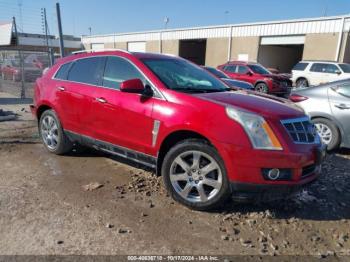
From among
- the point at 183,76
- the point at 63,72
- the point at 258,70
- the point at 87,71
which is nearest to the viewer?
the point at 183,76

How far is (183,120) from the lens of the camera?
11.7 feet

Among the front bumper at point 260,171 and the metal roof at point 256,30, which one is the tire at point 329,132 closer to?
the front bumper at point 260,171

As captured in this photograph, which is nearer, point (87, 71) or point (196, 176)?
point (196, 176)

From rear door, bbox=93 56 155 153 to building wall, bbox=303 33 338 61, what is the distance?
71.0 feet

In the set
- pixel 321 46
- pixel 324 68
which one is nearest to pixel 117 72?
pixel 324 68

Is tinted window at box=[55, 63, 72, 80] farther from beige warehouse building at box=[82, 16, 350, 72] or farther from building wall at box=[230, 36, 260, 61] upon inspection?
building wall at box=[230, 36, 260, 61]

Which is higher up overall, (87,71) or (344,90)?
(87,71)

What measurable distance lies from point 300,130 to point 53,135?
3.91 m

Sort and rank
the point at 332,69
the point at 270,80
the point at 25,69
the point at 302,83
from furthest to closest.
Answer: the point at 302,83 < the point at 332,69 < the point at 25,69 < the point at 270,80

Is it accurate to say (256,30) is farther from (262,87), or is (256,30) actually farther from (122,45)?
(122,45)

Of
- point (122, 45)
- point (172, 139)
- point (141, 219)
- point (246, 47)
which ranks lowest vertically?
point (141, 219)

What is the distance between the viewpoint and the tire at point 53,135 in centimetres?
532

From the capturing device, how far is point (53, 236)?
3.10 metres

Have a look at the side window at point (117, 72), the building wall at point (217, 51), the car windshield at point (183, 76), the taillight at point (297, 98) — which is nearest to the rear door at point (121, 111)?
the side window at point (117, 72)
